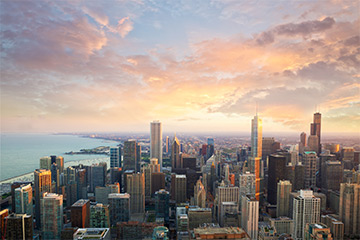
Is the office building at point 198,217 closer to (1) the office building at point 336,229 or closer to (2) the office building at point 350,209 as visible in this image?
(1) the office building at point 336,229

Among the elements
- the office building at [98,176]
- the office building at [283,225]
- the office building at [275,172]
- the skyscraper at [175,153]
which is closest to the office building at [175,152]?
the skyscraper at [175,153]

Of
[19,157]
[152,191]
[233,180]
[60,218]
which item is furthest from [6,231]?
[233,180]

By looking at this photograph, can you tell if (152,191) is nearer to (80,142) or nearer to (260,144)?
(260,144)

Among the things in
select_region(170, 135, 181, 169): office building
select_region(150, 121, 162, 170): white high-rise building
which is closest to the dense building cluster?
select_region(170, 135, 181, 169): office building

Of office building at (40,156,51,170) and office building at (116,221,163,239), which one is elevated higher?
office building at (40,156,51,170)

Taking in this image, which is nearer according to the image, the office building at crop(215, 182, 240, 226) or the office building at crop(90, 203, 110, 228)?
the office building at crop(90, 203, 110, 228)

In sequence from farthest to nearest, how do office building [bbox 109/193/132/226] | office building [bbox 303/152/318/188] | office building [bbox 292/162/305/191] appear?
office building [bbox 303/152/318/188] < office building [bbox 292/162/305/191] < office building [bbox 109/193/132/226]

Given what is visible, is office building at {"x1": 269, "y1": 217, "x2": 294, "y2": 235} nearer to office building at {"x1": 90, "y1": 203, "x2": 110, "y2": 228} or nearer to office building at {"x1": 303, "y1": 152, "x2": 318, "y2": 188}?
office building at {"x1": 303, "y1": 152, "x2": 318, "y2": 188}
